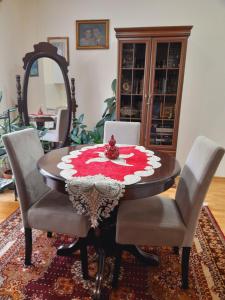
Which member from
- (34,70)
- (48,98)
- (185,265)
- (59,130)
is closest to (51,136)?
(59,130)

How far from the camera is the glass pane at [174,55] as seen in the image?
8.91 feet

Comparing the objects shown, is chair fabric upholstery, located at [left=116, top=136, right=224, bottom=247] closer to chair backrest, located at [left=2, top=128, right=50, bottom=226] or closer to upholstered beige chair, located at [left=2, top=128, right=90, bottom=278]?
upholstered beige chair, located at [left=2, top=128, right=90, bottom=278]

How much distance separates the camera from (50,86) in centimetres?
305

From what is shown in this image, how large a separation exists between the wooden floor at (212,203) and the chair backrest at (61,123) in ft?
3.14

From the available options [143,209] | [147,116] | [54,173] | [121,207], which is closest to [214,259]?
[143,209]

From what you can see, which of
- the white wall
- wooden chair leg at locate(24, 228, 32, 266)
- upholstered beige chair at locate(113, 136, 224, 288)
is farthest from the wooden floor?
upholstered beige chair at locate(113, 136, 224, 288)

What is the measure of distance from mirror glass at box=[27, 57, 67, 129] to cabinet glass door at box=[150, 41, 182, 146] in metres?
1.24

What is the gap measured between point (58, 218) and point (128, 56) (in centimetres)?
223

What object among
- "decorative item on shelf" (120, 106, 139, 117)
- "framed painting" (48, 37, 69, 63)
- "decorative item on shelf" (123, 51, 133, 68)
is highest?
"framed painting" (48, 37, 69, 63)

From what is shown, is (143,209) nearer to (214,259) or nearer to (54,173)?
(54,173)

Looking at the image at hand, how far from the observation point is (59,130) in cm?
308

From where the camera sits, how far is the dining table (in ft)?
4.00

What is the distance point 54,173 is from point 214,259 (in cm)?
136

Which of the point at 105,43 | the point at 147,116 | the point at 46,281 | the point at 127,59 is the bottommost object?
the point at 46,281
